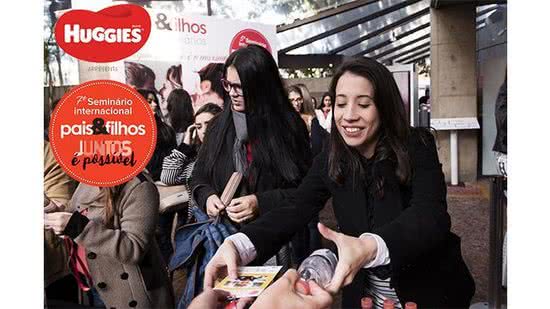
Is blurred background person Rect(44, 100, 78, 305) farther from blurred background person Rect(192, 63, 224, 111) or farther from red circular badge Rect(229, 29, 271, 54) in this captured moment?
red circular badge Rect(229, 29, 271, 54)

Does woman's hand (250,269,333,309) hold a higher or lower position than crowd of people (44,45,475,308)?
lower

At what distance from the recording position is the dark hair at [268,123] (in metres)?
2.41

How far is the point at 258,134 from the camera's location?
7.95 ft

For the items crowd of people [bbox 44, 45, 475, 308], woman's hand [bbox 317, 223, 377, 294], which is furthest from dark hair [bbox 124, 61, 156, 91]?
woman's hand [bbox 317, 223, 377, 294]

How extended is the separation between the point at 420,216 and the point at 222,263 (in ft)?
2.41

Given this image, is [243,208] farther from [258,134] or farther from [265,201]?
[258,134]

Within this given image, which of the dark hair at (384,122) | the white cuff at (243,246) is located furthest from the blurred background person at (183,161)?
the dark hair at (384,122)

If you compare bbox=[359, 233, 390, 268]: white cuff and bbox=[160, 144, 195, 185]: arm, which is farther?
bbox=[160, 144, 195, 185]: arm

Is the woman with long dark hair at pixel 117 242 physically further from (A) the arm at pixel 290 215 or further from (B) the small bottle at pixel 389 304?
(B) the small bottle at pixel 389 304

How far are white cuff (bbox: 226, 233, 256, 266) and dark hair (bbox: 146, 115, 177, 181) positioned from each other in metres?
0.38

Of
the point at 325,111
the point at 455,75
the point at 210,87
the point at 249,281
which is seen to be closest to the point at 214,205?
the point at 249,281

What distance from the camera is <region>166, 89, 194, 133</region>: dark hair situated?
240cm

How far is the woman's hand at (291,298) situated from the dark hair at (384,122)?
1.34 feet

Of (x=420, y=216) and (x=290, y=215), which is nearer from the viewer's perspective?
(x=420, y=216)
